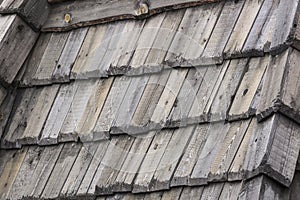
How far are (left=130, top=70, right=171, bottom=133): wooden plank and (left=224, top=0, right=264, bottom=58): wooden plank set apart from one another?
1.28 feet

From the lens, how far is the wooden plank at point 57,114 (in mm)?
7148

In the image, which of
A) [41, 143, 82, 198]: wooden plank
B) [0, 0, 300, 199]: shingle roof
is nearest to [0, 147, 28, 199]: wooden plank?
[0, 0, 300, 199]: shingle roof

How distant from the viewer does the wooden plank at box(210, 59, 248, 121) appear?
6.42m

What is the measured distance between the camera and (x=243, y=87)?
252 inches

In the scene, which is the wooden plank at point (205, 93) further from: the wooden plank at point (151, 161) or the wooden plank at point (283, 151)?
the wooden plank at point (283, 151)

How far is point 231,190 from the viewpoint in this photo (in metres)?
6.13

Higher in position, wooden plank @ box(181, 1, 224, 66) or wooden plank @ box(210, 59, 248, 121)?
wooden plank @ box(181, 1, 224, 66)

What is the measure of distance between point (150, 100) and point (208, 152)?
0.57 metres

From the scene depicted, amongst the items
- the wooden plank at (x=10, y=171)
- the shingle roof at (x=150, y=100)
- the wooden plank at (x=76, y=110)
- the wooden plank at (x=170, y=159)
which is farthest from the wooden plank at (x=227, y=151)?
the wooden plank at (x=10, y=171)

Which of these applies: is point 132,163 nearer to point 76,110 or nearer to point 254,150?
point 76,110

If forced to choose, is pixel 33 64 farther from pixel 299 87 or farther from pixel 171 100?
pixel 299 87

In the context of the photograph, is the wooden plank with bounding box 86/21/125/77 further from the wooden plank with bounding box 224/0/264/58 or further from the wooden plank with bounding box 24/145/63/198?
the wooden plank with bounding box 224/0/264/58

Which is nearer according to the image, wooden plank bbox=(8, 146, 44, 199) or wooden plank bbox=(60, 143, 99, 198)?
wooden plank bbox=(60, 143, 99, 198)

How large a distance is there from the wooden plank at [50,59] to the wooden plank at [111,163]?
753 mm
